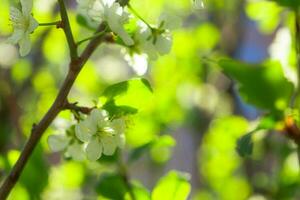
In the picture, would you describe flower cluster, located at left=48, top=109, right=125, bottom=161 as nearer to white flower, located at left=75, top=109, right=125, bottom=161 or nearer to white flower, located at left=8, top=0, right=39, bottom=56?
white flower, located at left=75, top=109, right=125, bottom=161

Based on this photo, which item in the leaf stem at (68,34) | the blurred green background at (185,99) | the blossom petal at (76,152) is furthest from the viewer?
the blurred green background at (185,99)

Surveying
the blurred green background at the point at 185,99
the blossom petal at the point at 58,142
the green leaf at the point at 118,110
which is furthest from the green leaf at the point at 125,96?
the blurred green background at the point at 185,99

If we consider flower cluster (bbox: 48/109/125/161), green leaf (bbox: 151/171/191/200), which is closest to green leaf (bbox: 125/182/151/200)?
green leaf (bbox: 151/171/191/200)

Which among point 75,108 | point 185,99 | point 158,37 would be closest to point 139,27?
point 158,37

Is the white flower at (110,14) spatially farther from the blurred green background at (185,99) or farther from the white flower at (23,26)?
the blurred green background at (185,99)

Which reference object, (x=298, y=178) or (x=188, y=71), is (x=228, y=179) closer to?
(x=188, y=71)

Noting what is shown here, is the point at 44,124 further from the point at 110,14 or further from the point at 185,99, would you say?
the point at 185,99
